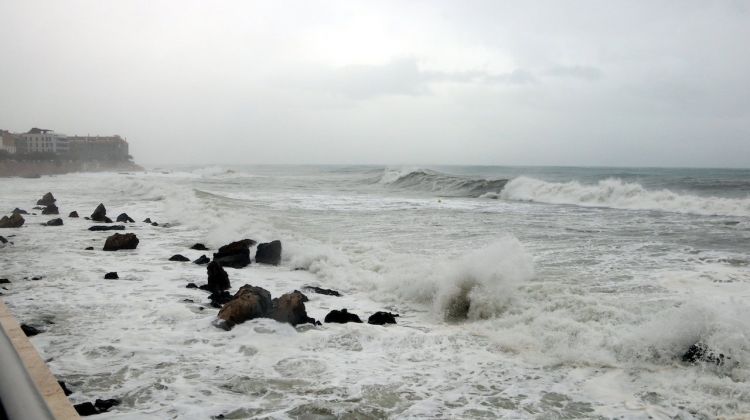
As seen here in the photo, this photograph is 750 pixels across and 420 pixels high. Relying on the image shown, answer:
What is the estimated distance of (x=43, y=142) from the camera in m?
86.7

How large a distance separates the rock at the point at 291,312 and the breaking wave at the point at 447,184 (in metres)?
28.0

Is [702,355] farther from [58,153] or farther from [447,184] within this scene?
[58,153]

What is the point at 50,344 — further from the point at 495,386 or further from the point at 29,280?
the point at 495,386

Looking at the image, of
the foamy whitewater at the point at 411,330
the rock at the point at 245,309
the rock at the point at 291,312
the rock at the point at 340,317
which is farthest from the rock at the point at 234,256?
the rock at the point at 340,317

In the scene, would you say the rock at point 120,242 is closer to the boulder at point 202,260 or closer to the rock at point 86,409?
the boulder at point 202,260

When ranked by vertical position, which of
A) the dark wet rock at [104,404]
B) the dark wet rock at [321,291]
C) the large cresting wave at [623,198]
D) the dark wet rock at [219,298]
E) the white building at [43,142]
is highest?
the white building at [43,142]

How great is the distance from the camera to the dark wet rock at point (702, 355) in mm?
4966

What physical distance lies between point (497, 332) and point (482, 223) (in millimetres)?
11641

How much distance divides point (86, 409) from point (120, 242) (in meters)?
7.92

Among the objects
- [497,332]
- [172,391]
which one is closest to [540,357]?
[497,332]

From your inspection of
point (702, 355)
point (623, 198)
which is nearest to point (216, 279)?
point (702, 355)

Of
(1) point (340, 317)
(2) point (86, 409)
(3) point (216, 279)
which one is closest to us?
(2) point (86, 409)

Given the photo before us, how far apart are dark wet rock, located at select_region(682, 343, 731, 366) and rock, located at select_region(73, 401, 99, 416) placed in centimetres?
538

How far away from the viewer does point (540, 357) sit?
17.7 ft
